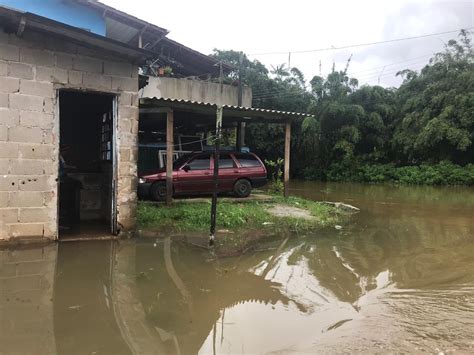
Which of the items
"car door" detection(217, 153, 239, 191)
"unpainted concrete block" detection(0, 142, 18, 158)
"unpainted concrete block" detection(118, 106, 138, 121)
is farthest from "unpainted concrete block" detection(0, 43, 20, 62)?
"car door" detection(217, 153, 239, 191)

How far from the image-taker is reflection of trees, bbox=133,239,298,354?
4812mm

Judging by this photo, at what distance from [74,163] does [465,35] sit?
1299 inches

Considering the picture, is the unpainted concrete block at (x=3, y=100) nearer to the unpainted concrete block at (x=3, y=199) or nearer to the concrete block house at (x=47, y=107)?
the concrete block house at (x=47, y=107)

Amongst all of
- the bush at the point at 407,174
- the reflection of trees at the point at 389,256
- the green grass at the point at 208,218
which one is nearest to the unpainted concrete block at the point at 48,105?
the green grass at the point at 208,218

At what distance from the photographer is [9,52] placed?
764 centimetres

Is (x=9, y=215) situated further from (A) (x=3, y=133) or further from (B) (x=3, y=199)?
(A) (x=3, y=133)

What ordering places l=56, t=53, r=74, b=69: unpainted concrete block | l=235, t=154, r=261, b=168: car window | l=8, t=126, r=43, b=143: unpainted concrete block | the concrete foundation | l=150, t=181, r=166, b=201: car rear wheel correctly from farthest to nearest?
the concrete foundation, l=235, t=154, r=261, b=168: car window, l=150, t=181, r=166, b=201: car rear wheel, l=56, t=53, r=74, b=69: unpainted concrete block, l=8, t=126, r=43, b=143: unpainted concrete block

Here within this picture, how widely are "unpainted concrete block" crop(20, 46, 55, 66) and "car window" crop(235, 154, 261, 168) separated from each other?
7272 millimetres

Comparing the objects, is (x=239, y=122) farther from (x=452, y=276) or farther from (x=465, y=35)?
(x=465, y=35)

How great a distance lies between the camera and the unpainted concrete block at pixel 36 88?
7.77m

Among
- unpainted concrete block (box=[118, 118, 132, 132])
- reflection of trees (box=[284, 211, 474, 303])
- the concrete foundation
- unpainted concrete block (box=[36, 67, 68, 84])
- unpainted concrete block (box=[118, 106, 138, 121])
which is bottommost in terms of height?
reflection of trees (box=[284, 211, 474, 303])

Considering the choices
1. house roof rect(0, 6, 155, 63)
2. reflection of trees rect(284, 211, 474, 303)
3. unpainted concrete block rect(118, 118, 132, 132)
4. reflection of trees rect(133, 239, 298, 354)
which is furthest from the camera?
unpainted concrete block rect(118, 118, 132, 132)

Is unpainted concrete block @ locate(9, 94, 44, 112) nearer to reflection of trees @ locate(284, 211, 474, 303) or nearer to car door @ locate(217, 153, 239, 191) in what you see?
reflection of trees @ locate(284, 211, 474, 303)

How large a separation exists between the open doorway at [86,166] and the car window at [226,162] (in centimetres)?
384
